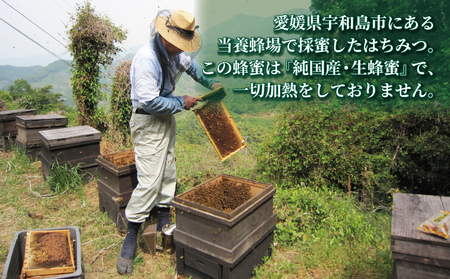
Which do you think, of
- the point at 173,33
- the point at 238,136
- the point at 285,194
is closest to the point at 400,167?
the point at 285,194

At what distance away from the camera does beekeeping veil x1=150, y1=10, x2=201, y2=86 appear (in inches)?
100

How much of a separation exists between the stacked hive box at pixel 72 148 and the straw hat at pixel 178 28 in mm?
2646

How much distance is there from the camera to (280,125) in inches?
179

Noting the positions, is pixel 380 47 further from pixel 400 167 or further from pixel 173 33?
pixel 173 33

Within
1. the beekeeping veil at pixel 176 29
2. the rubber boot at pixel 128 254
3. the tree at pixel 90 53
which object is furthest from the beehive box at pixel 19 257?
the tree at pixel 90 53

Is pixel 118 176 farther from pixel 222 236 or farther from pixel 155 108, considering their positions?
pixel 222 236

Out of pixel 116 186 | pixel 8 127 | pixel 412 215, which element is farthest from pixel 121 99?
pixel 412 215

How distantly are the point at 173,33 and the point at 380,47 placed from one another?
165 inches

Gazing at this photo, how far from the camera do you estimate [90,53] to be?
257 inches

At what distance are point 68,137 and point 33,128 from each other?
70.8 inches

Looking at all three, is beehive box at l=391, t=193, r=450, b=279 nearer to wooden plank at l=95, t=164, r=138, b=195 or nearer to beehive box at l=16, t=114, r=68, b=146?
wooden plank at l=95, t=164, r=138, b=195

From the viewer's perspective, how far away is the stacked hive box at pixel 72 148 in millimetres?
→ 4316

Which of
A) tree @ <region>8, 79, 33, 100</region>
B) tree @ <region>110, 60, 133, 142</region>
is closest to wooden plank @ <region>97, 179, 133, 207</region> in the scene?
tree @ <region>110, 60, 133, 142</region>

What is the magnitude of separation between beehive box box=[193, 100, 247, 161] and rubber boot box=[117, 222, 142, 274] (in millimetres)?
1127
